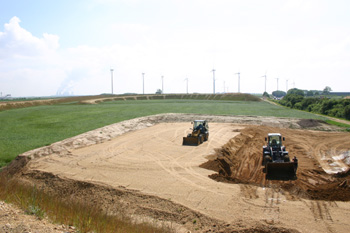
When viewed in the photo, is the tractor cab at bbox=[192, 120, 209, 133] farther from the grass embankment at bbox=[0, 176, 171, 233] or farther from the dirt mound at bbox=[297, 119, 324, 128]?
the dirt mound at bbox=[297, 119, 324, 128]

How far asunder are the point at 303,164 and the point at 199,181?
836 centimetres

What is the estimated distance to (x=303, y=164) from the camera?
1947 cm

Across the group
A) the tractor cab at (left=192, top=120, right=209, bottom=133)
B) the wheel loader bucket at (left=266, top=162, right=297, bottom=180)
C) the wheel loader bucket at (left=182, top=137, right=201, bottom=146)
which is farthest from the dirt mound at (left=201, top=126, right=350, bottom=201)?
the tractor cab at (left=192, top=120, right=209, bottom=133)

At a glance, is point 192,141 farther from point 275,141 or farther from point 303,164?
point 303,164

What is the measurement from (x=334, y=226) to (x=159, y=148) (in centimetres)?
1600

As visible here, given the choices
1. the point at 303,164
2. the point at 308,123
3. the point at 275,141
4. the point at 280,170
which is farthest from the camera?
the point at 308,123

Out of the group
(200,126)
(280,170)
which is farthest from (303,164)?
(200,126)

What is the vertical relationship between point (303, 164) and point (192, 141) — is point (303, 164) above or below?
below

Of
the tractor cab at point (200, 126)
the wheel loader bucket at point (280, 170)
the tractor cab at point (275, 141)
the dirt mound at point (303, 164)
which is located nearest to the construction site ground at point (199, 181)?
the dirt mound at point (303, 164)

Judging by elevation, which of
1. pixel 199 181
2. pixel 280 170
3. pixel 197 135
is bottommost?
pixel 199 181

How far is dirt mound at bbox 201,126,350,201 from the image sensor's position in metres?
14.2

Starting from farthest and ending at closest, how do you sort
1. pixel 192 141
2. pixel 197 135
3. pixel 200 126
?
pixel 200 126 < pixel 197 135 < pixel 192 141

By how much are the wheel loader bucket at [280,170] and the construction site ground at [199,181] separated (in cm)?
50

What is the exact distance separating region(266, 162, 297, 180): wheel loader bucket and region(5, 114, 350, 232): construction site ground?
0.50 m
